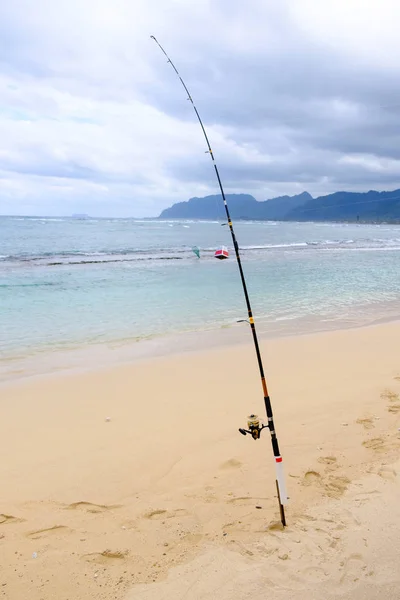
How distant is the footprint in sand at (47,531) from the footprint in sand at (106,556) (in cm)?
43

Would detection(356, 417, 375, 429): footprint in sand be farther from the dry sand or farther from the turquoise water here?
the turquoise water

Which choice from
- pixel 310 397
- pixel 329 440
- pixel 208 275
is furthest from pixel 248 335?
pixel 208 275

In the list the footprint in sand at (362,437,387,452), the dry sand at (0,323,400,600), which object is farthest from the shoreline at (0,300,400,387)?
the footprint in sand at (362,437,387,452)

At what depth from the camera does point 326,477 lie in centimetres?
428

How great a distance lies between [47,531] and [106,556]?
651 millimetres

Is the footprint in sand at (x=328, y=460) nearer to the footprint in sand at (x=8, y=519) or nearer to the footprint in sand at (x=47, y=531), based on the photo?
the footprint in sand at (x=47, y=531)

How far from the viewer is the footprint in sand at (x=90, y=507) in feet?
13.1

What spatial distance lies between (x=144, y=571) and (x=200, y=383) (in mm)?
4176

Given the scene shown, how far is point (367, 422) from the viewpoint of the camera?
5492 mm

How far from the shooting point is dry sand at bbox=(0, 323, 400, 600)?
3.08 metres

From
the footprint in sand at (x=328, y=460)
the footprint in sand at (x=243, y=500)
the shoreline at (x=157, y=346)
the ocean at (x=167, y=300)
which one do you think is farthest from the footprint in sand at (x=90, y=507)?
the ocean at (x=167, y=300)

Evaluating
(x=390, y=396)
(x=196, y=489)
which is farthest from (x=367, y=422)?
(x=196, y=489)

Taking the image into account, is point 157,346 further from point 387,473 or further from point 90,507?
point 387,473

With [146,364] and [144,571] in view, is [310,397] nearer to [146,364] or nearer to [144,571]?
[146,364]
